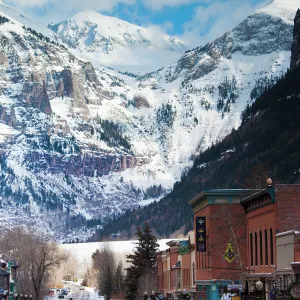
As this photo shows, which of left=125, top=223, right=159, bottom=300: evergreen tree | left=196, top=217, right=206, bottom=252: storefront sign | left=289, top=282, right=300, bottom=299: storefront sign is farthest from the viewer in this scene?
left=125, top=223, right=159, bottom=300: evergreen tree

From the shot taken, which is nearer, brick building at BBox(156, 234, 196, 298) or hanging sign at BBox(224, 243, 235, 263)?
hanging sign at BBox(224, 243, 235, 263)

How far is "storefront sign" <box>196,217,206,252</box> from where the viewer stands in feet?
297

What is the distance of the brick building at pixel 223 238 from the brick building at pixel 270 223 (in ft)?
14.3

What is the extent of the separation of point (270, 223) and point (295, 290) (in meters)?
16.4

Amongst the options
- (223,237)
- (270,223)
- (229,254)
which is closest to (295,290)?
(270,223)

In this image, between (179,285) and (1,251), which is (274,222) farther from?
(1,251)

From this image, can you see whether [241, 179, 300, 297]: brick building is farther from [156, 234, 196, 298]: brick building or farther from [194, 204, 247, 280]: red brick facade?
[156, 234, 196, 298]: brick building

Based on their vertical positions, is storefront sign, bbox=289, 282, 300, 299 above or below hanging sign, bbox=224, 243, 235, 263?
below

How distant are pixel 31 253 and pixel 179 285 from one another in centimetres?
4756

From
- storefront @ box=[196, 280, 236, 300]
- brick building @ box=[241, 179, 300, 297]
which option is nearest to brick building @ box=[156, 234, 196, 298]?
storefront @ box=[196, 280, 236, 300]

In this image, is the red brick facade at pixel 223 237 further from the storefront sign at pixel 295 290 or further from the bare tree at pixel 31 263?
the bare tree at pixel 31 263

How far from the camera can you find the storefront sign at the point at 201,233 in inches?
3568

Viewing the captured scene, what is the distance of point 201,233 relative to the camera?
91.4m

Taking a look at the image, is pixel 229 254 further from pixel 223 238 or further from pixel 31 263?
pixel 31 263
